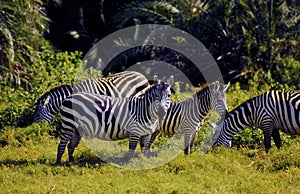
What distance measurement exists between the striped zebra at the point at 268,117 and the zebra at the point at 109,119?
1.58 meters

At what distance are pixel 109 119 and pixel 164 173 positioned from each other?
1.38 metres

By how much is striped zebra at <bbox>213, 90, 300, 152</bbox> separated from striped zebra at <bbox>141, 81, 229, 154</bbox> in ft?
1.36

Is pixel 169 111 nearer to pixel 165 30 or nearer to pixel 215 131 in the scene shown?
pixel 215 131

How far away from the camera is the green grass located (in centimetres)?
950

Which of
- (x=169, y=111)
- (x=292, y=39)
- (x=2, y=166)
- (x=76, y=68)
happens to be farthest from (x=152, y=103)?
(x=292, y=39)

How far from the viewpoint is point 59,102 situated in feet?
43.9

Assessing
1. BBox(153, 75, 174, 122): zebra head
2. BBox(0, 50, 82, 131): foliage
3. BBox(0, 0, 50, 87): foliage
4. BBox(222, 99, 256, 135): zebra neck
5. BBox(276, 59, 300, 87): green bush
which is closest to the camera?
BBox(153, 75, 174, 122): zebra head

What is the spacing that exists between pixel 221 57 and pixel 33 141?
7.51m

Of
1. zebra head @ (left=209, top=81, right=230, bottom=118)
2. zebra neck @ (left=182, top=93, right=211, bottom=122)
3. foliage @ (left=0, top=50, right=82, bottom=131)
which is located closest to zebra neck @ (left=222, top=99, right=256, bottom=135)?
zebra head @ (left=209, top=81, right=230, bottom=118)

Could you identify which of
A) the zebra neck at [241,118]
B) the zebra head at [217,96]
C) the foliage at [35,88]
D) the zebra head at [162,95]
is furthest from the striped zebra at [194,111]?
the foliage at [35,88]

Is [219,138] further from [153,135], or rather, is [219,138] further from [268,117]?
[153,135]

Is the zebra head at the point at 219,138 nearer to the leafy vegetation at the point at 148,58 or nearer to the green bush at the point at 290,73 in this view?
the leafy vegetation at the point at 148,58

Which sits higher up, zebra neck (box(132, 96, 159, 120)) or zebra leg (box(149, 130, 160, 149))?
zebra neck (box(132, 96, 159, 120))

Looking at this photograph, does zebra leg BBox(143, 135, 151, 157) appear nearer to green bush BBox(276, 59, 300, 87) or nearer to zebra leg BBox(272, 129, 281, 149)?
zebra leg BBox(272, 129, 281, 149)
